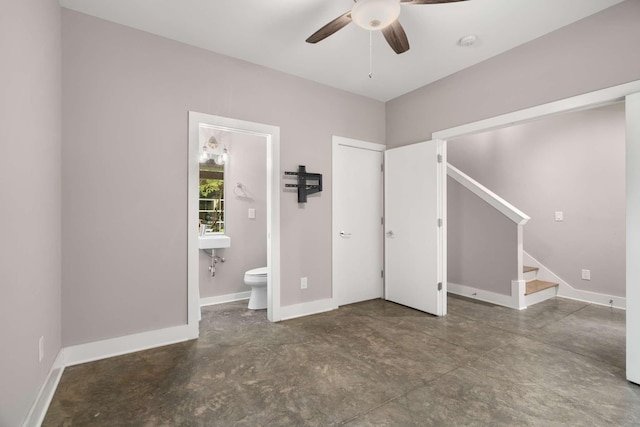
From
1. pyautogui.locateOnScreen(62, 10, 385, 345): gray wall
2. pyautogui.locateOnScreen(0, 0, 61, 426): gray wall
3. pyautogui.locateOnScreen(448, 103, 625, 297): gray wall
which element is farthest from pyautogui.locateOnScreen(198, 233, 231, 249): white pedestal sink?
pyautogui.locateOnScreen(448, 103, 625, 297): gray wall

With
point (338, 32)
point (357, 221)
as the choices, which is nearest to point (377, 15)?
point (338, 32)

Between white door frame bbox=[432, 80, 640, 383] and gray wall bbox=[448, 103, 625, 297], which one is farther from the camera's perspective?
gray wall bbox=[448, 103, 625, 297]

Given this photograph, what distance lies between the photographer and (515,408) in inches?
71.0

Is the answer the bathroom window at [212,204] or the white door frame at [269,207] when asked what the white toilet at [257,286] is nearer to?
the white door frame at [269,207]

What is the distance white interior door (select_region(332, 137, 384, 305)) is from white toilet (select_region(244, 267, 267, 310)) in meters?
0.88

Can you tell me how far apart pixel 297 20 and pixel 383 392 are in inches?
113

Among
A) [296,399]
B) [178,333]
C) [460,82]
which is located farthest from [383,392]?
[460,82]

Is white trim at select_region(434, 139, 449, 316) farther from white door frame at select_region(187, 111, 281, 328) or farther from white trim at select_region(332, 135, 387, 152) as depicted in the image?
white door frame at select_region(187, 111, 281, 328)

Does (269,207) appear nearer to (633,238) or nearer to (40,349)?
(40,349)

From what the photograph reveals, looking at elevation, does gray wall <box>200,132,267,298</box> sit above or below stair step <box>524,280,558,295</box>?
above

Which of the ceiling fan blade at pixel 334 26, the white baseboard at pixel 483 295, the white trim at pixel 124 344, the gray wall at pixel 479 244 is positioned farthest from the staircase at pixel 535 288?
the white trim at pixel 124 344

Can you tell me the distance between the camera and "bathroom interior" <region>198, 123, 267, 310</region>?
4.05 m

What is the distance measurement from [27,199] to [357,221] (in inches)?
123

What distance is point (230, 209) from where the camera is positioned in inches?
165
